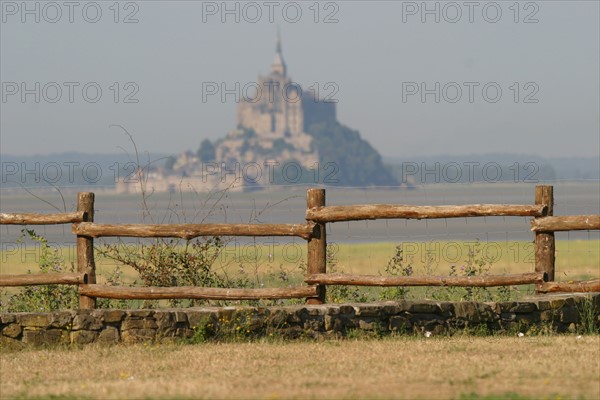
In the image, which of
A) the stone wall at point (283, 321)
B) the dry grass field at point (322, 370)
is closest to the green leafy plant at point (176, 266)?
the stone wall at point (283, 321)

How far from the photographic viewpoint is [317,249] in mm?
15055

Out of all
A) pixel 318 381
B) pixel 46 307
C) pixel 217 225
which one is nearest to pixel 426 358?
pixel 318 381

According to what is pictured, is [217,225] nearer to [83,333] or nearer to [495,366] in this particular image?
[83,333]

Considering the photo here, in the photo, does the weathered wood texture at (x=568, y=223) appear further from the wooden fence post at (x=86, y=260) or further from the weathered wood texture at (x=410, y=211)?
the wooden fence post at (x=86, y=260)

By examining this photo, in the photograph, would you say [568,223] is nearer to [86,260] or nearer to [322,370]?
[322,370]

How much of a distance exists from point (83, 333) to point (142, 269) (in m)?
2.44

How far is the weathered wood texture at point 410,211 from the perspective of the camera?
14750mm

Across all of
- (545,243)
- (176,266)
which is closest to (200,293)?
(176,266)

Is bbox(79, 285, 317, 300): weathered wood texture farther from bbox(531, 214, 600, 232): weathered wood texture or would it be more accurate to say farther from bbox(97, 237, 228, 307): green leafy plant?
bbox(531, 214, 600, 232): weathered wood texture

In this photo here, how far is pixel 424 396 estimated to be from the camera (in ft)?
33.4

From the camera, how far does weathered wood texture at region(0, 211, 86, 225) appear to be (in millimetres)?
15141

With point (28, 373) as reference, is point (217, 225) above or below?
above

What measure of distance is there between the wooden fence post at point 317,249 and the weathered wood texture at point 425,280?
6.2 inches

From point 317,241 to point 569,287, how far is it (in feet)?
10.5
